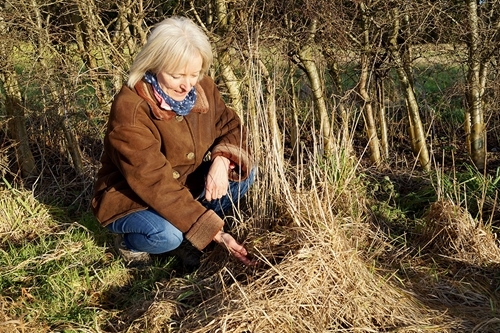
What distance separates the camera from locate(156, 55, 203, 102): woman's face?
279 cm

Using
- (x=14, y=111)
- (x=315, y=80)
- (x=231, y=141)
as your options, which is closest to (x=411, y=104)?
(x=315, y=80)

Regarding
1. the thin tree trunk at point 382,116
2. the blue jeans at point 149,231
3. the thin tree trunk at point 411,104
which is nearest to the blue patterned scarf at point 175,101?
the blue jeans at point 149,231

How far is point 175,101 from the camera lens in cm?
294

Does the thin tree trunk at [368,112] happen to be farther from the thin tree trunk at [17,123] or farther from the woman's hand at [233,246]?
the thin tree trunk at [17,123]

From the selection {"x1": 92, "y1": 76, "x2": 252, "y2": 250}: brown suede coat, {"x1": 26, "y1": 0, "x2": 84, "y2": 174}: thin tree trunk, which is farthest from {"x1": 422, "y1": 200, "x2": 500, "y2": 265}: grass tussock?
{"x1": 26, "y1": 0, "x2": 84, "y2": 174}: thin tree trunk

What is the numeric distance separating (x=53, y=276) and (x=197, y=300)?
822 millimetres

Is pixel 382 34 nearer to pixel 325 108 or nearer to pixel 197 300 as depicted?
pixel 325 108

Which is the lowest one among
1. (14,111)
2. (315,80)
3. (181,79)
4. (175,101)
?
(315,80)

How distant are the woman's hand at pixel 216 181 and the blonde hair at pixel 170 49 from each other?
0.57 metres

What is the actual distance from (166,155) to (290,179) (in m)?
0.77

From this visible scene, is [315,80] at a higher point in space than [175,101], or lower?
lower

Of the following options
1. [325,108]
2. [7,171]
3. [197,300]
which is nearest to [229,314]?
[197,300]

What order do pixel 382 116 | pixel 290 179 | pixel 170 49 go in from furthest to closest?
1. pixel 382 116
2. pixel 290 179
3. pixel 170 49

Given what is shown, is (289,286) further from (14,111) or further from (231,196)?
(14,111)
